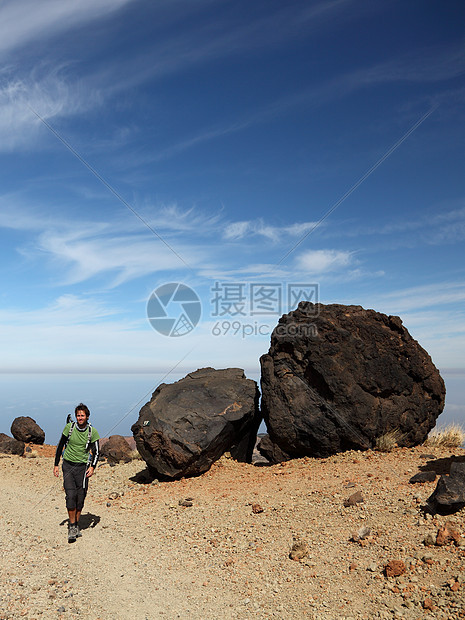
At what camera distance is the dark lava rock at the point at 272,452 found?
13.3 m

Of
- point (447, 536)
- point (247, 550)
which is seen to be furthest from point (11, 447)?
point (447, 536)

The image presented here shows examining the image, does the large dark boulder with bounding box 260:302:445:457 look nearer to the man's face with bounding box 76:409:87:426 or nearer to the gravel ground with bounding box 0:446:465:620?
the gravel ground with bounding box 0:446:465:620

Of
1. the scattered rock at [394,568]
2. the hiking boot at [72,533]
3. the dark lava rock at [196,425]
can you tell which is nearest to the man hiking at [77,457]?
the hiking boot at [72,533]

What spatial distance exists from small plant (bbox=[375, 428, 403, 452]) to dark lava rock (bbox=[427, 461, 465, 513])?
16.3 ft

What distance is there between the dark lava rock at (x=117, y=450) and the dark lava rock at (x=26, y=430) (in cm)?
508

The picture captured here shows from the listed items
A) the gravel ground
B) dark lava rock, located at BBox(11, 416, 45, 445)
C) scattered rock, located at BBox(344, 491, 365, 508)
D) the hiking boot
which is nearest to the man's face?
the hiking boot

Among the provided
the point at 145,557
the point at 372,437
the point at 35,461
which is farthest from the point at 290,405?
the point at 35,461

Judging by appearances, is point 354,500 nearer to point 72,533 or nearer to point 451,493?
point 451,493

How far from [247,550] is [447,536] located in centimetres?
307

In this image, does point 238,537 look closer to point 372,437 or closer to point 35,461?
point 372,437

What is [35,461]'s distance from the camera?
664 inches

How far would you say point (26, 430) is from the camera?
67.7 ft

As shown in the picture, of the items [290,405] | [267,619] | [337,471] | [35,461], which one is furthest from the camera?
[35,461]

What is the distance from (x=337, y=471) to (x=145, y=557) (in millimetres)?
5030
